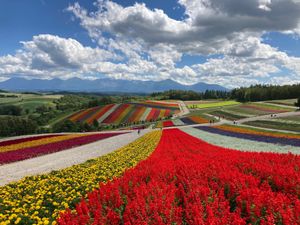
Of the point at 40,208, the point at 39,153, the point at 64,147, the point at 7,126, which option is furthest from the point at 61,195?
the point at 7,126

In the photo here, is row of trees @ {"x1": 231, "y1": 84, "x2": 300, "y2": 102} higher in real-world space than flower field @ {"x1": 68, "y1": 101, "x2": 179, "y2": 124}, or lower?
higher

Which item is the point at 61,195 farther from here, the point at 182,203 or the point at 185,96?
the point at 185,96

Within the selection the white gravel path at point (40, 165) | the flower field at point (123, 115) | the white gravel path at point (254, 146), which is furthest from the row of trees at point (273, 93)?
the white gravel path at point (40, 165)

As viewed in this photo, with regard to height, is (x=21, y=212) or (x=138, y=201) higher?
(x=138, y=201)

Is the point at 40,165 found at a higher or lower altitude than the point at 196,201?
lower

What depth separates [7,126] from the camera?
78500 millimetres

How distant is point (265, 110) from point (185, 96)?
328 ft

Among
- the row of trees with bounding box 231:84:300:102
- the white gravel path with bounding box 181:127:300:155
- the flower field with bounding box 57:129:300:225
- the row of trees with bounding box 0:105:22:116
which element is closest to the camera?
the flower field with bounding box 57:129:300:225

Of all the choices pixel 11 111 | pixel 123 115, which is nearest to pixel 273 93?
pixel 123 115

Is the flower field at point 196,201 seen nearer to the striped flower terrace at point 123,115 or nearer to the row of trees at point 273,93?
the striped flower terrace at point 123,115

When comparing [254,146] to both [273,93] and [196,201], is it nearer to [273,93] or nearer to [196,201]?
[196,201]

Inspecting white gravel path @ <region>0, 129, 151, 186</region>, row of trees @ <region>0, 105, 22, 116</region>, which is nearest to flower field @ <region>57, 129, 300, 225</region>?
white gravel path @ <region>0, 129, 151, 186</region>

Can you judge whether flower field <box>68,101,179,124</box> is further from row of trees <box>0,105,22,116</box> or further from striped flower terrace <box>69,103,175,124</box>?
row of trees <box>0,105,22,116</box>

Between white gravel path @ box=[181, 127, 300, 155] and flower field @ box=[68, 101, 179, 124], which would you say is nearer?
white gravel path @ box=[181, 127, 300, 155]
